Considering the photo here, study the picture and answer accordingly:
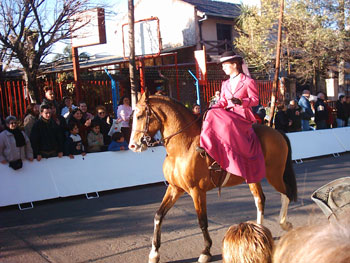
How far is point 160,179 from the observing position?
28.8 ft

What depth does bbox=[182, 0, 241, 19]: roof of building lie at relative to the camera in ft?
83.5

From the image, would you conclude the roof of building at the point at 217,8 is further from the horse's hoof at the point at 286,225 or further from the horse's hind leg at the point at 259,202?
the horse's hoof at the point at 286,225

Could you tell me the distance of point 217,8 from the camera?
27.7 meters

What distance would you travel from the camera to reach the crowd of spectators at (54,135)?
730 cm

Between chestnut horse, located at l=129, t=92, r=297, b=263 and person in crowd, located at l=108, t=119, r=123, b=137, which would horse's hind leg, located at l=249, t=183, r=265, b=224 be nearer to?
chestnut horse, located at l=129, t=92, r=297, b=263

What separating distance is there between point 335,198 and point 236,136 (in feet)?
8.84

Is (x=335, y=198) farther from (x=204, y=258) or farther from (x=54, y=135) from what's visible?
(x=54, y=135)

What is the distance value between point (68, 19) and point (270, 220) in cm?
896

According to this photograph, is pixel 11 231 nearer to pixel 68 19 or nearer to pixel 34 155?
pixel 34 155

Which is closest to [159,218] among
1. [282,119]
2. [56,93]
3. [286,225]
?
[286,225]

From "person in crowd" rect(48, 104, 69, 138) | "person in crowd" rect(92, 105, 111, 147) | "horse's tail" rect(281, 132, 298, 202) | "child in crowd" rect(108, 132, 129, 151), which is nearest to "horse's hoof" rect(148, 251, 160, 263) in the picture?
"horse's tail" rect(281, 132, 298, 202)

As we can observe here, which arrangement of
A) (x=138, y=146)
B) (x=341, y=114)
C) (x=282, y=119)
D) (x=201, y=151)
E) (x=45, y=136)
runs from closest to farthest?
(x=201, y=151)
(x=138, y=146)
(x=45, y=136)
(x=282, y=119)
(x=341, y=114)

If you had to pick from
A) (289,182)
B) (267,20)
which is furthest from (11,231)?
(267,20)

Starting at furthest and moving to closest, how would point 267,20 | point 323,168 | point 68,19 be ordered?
point 267,20
point 68,19
point 323,168
